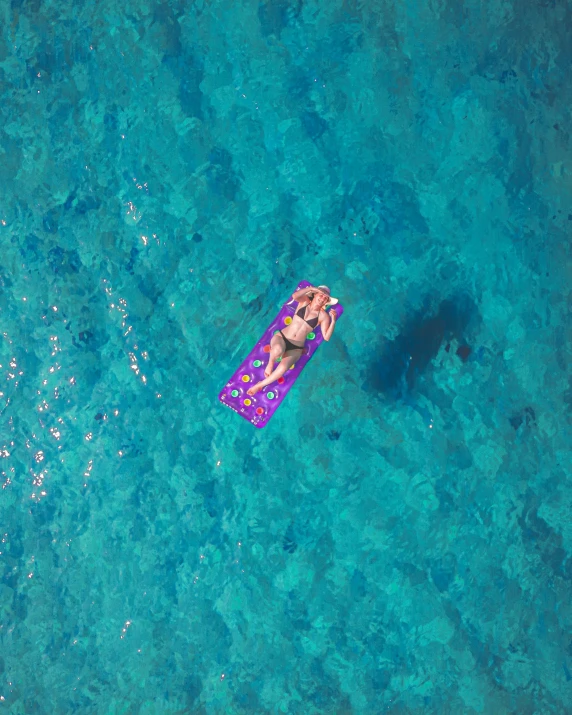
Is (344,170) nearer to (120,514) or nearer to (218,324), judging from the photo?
(218,324)

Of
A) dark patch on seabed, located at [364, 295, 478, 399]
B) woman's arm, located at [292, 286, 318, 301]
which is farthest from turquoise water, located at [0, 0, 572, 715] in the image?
woman's arm, located at [292, 286, 318, 301]

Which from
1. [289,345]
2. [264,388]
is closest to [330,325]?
[289,345]

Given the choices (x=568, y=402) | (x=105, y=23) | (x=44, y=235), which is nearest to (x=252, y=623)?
(x=568, y=402)

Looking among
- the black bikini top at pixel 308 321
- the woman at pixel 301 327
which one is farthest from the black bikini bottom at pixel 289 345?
the black bikini top at pixel 308 321

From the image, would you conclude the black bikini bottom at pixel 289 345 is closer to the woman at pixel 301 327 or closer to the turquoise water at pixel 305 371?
the woman at pixel 301 327

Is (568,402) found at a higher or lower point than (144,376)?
lower

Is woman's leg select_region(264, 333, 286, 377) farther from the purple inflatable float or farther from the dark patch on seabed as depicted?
the dark patch on seabed
